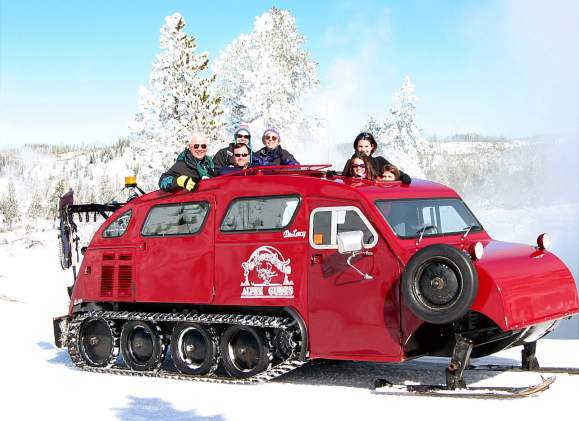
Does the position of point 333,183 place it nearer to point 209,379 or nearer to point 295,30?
point 209,379

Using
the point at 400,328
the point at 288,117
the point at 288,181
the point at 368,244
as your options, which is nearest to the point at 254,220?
the point at 288,181

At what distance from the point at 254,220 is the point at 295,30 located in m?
48.2

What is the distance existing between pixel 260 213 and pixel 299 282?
113cm

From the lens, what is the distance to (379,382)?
9.16m

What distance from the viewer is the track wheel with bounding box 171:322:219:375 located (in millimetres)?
10422

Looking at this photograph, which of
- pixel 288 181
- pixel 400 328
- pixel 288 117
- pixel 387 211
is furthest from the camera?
pixel 288 117

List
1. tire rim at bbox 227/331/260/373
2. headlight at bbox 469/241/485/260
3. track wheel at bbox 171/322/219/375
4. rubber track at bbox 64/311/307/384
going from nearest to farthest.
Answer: headlight at bbox 469/241/485/260 < rubber track at bbox 64/311/307/384 < tire rim at bbox 227/331/260/373 < track wheel at bbox 171/322/219/375

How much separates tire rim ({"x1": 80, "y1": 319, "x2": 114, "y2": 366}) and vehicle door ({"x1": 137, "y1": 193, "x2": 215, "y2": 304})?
0.94m

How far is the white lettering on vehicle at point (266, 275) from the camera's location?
973cm

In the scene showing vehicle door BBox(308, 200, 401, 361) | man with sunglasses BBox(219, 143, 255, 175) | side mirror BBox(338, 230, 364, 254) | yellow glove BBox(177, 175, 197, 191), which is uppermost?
man with sunglasses BBox(219, 143, 255, 175)

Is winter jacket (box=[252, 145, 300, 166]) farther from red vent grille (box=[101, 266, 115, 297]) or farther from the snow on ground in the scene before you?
the snow on ground

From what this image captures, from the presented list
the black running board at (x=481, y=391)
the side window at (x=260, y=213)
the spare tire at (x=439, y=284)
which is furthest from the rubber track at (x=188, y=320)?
the spare tire at (x=439, y=284)

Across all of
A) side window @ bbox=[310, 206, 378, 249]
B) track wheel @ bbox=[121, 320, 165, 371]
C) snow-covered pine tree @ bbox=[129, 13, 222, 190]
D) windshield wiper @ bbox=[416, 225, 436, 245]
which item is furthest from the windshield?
snow-covered pine tree @ bbox=[129, 13, 222, 190]

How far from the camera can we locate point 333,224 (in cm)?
949
